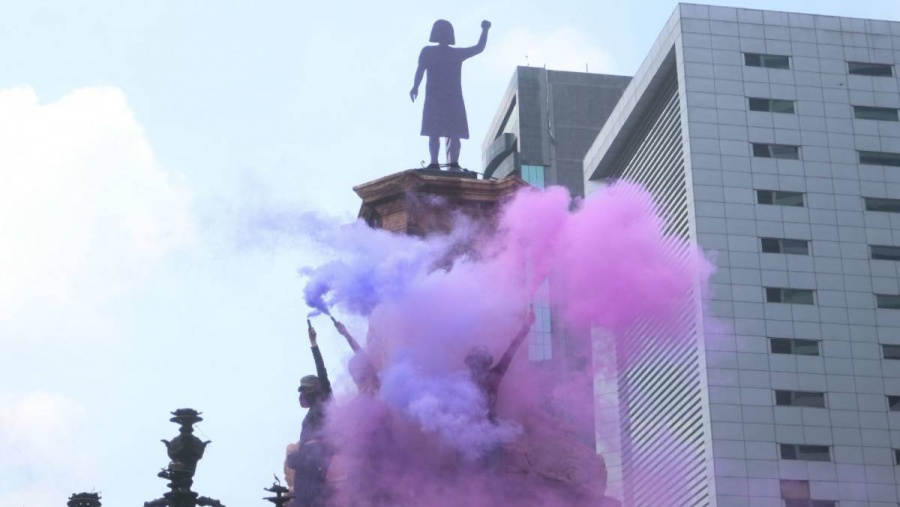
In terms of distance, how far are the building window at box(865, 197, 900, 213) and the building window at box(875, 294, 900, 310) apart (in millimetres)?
5716

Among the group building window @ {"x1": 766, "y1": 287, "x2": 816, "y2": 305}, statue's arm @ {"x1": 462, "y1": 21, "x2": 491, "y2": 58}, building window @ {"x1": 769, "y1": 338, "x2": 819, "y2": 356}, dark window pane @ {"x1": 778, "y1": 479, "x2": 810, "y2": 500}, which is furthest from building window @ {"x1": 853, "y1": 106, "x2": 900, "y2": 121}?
statue's arm @ {"x1": 462, "y1": 21, "x2": 491, "y2": 58}

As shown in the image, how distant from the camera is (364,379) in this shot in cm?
3053

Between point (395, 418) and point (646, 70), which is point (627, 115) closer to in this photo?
point (646, 70)

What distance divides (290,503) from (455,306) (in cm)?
520

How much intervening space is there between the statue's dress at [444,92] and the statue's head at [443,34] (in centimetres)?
19

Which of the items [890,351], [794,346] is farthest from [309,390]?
[890,351]

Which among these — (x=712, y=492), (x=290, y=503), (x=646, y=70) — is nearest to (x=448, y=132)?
(x=290, y=503)

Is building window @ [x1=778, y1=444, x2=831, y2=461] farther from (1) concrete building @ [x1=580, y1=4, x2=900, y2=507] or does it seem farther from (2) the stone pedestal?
(2) the stone pedestal

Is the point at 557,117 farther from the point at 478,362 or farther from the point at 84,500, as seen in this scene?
the point at 84,500

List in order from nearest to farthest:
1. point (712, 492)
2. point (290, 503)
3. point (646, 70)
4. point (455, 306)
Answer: point (290, 503), point (455, 306), point (712, 492), point (646, 70)

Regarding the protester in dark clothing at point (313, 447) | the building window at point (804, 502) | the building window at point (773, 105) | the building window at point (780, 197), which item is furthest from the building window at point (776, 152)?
the protester in dark clothing at point (313, 447)

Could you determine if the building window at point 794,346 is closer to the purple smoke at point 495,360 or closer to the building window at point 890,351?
the building window at point 890,351

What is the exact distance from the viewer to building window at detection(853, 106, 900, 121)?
3723 inches

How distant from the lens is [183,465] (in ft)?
66.5
